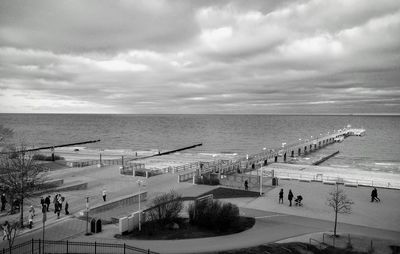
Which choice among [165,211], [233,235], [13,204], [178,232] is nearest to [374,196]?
[233,235]

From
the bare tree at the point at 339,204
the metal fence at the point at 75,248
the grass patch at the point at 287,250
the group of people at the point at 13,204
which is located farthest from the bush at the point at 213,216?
the group of people at the point at 13,204

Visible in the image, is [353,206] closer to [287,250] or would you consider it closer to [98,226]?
[287,250]

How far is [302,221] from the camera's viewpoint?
65.5 ft

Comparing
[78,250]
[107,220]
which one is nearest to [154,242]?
[78,250]

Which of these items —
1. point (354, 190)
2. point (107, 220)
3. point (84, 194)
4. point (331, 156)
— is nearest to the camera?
point (107, 220)

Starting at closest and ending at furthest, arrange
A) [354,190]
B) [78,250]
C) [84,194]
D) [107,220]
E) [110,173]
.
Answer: [78,250] < [107,220] < [84,194] < [354,190] < [110,173]

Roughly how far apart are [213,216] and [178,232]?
2073mm

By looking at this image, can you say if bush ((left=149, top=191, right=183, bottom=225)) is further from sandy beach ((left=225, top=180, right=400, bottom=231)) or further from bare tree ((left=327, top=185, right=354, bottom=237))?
bare tree ((left=327, top=185, right=354, bottom=237))

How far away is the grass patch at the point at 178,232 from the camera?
16906 millimetres

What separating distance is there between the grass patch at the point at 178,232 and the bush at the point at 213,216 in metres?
0.25

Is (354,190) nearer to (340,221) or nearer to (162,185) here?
(340,221)

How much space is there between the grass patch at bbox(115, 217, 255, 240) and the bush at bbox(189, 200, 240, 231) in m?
0.25

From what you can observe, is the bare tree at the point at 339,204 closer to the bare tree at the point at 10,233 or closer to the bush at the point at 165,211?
the bush at the point at 165,211

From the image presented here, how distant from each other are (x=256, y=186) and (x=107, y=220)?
47.6ft
